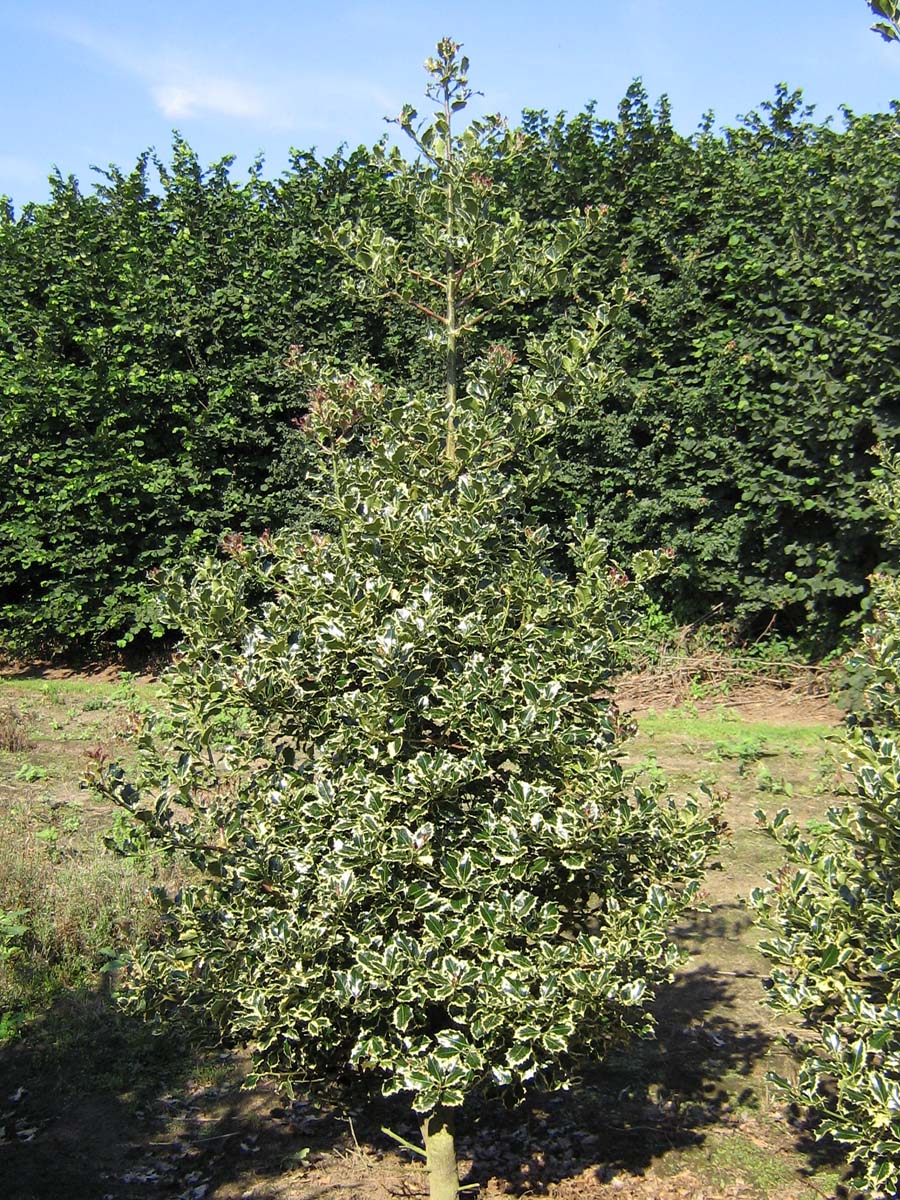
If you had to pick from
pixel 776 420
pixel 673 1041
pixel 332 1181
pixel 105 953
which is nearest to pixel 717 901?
pixel 673 1041

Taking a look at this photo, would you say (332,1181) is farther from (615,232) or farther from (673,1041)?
(615,232)

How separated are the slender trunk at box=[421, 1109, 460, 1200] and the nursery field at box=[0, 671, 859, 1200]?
16.8 inches

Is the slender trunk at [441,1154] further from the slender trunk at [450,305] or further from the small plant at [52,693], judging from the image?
the small plant at [52,693]

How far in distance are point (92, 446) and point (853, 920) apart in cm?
907

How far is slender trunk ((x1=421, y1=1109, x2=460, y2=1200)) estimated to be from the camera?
3102mm

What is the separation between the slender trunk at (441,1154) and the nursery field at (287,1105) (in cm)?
43

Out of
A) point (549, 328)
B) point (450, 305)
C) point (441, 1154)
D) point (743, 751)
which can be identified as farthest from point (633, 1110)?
point (549, 328)

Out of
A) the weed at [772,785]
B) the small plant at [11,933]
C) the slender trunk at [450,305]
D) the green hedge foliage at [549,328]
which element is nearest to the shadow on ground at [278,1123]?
the small plant at [11,933]

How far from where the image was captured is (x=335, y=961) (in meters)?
2.98

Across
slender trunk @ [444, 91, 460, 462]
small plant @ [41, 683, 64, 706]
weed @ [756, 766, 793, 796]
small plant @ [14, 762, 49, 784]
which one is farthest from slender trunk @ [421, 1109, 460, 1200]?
small plant @ [41, 683, 64, 706]

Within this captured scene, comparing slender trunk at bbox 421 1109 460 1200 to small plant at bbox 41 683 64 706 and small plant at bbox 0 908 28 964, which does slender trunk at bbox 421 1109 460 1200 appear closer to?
small plant at bbox 0 908 28 964

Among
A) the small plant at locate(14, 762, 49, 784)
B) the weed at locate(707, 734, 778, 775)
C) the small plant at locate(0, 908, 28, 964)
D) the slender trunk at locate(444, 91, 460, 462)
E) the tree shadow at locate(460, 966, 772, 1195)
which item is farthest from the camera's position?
the weed at locate(707, 734, 778, 775)

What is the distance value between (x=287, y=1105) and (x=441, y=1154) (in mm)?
649

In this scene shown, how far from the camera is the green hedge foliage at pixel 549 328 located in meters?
8.34
